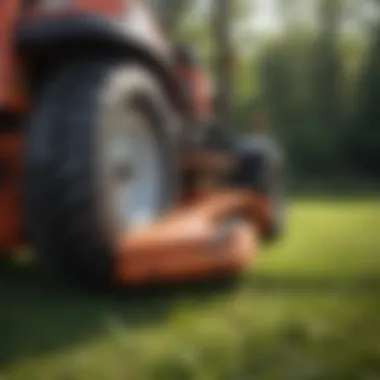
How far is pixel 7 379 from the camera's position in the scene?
103cm

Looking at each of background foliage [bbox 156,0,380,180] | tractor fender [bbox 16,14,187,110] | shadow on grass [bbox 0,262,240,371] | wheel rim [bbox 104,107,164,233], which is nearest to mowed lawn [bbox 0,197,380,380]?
shadow on grass [bbox 0,262,240,371]

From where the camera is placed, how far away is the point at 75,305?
4.56 ft

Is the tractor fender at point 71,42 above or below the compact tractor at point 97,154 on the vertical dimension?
above

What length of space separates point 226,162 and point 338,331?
3.92 ft

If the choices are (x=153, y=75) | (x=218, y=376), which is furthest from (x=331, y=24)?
(x=218, y=376)

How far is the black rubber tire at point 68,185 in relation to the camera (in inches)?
54.5

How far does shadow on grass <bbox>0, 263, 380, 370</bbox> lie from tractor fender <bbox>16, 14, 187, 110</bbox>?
0.38m

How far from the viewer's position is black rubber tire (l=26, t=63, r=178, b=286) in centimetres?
138

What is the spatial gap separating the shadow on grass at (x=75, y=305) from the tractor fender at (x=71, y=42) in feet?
1.26

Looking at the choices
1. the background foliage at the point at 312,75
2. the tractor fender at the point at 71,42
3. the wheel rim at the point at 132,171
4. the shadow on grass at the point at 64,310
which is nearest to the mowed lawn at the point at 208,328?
the shadow on grass at the point at 64,310

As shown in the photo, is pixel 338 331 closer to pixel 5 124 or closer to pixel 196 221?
pixel 196 221

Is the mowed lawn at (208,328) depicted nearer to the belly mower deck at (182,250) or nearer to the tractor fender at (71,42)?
the belly mower deck at (182,250)

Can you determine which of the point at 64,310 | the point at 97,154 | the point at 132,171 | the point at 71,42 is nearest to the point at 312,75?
the point at 132,171

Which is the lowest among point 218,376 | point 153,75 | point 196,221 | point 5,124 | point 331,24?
point 218,376
